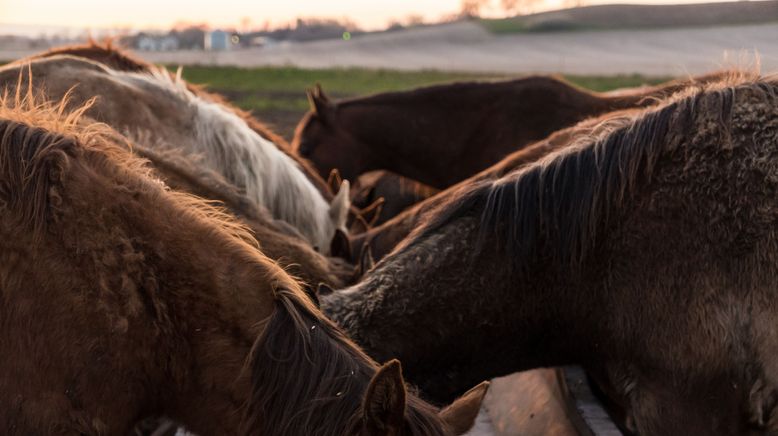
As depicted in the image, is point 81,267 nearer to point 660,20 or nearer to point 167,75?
point 167,75

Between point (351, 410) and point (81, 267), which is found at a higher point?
point (81, 267)

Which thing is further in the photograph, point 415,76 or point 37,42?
point 37,42

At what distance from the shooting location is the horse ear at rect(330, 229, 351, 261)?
4.43 meters

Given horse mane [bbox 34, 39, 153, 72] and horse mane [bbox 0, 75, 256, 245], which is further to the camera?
horse mane [bbox 34, 39, 153, 72]

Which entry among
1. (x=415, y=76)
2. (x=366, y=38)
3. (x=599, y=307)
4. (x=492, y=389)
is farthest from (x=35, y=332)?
(x=366, y=38)

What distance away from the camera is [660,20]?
36.0 metres

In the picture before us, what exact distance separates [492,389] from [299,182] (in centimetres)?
149

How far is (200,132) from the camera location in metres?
4.86

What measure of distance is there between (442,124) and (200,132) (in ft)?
9.26

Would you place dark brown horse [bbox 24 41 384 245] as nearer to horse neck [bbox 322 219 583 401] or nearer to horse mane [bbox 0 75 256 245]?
horse neck [bbox 322 219 583 401]

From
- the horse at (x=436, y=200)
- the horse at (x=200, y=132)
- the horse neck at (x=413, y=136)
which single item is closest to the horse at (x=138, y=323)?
the horse at (x=436, y=200)

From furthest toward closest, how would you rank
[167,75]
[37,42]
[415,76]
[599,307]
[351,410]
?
1. [37,42]
2. [415,76]
3. [167,75]
4. [599,307]
5. [351,410]

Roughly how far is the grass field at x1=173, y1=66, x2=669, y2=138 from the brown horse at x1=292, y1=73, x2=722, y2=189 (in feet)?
27.3

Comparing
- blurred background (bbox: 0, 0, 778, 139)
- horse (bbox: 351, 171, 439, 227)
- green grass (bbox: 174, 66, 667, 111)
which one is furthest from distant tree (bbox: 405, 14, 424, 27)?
horse (bbox: 351, 171, 439, 227)
